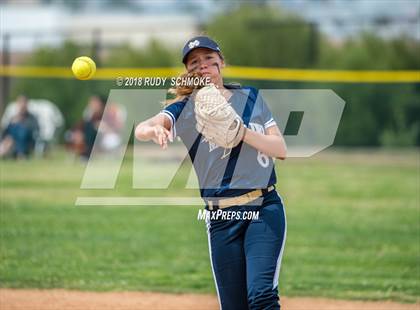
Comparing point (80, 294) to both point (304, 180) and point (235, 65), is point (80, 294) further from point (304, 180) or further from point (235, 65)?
point (235, 65)

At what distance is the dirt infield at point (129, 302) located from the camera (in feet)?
23.2

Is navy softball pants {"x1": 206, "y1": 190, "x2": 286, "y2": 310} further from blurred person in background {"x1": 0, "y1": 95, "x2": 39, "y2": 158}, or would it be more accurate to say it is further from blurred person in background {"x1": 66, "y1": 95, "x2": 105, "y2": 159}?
blurred person in background {"x1": 0, "y1": 95, "x2": 39, "y2": 158}

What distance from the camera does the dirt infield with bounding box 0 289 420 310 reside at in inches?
279

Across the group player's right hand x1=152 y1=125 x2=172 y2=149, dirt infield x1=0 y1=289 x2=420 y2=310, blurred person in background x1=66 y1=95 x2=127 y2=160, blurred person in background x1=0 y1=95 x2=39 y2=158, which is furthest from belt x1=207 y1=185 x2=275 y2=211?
blurred person in background x1=0 y1=95 x2=39 y2=158

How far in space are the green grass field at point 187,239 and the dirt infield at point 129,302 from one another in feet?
0.89

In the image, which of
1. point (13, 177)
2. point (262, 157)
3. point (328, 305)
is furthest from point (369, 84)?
point (262, 157)

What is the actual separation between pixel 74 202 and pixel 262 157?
9.20 m

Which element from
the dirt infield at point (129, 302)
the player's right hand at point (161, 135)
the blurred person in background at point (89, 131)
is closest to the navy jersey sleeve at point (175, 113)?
the player's right hand at point (161, 135)

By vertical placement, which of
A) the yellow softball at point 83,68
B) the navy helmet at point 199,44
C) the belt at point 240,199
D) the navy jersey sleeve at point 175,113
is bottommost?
the belt at point 240,199

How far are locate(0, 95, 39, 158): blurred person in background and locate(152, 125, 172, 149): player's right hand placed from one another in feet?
53.0

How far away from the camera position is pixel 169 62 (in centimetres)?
2417

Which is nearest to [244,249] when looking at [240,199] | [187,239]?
[240,199]

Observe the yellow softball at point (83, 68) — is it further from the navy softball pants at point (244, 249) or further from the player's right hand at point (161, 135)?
the navy softball pants at point (244, 249)

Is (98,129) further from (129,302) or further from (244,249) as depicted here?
(244,249)
